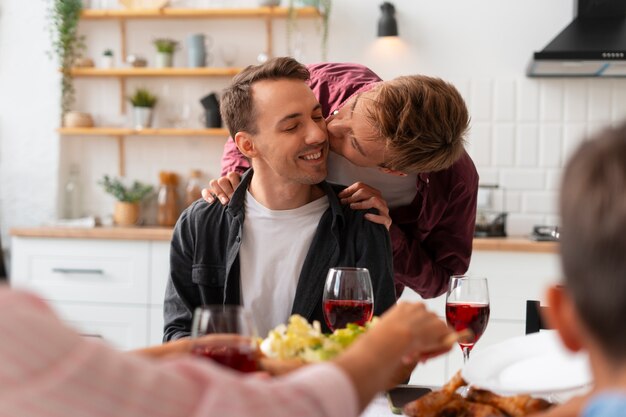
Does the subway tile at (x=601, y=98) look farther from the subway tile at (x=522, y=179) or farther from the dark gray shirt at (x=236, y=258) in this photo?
the dark gray shirt at (x=236, y=258)

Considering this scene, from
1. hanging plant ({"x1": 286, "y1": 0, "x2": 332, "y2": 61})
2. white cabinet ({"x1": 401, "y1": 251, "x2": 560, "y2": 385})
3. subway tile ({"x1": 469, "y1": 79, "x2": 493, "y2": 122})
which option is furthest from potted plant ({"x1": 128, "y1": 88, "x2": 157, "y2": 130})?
white cabinet ({"x1": 401, "y1": 251, "x2": 560, "y2": 385})

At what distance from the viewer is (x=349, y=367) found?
99 cm

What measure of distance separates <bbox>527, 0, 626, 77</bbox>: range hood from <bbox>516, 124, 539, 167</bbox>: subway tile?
30 centimetres

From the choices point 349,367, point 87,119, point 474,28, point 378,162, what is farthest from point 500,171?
point 349,367

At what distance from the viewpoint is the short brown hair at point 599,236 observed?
80 cm

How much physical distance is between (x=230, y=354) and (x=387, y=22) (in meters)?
3.82

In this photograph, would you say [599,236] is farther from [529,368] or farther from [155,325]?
[155,325]

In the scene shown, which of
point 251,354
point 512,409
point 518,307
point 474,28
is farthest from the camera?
point 474,28

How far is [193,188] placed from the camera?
5.02m

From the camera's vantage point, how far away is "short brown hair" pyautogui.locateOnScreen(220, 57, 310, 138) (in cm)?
231

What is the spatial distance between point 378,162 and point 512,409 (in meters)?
1.12

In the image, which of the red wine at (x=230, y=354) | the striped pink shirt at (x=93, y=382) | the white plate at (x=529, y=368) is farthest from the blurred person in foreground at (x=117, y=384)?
the white plate at (x=529, y=368)

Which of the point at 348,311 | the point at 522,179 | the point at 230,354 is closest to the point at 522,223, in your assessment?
the point at 522,179

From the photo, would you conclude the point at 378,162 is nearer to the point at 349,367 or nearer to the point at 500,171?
the point at 349,367
